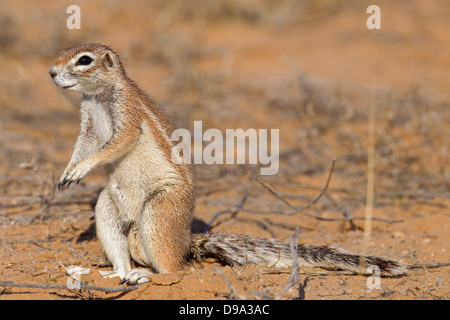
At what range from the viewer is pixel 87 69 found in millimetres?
4367

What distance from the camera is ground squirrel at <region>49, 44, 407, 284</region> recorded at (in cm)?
419

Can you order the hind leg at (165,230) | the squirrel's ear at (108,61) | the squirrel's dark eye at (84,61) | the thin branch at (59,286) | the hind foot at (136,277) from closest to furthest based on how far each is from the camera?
the thin branch at (59,286) < the hind foot at (136,277) < the hind leg at (165,230) < the squirrel's dark eye at (84,61) < the squirrel's ear at (108,61)

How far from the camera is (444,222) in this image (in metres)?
5.63

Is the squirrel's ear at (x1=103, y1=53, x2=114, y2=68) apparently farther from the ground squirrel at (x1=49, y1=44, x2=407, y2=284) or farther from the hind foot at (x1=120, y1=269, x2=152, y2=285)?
the hind foot at (x1=120, y1=269, x2=152, y2=285)

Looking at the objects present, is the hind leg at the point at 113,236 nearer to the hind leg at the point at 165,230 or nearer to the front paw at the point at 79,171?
the hind leg at the point at 165,230

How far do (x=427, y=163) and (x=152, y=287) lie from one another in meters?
4.80

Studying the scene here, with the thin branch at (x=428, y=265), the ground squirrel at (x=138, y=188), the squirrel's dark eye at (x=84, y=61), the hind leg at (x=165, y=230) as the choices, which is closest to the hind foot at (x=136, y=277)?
the ground squirrel at (x=138, y=188)

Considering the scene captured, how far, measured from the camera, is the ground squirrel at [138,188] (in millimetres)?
4191

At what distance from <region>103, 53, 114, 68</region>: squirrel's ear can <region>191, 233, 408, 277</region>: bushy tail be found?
163cm

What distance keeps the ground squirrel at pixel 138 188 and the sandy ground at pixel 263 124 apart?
18 centimetres

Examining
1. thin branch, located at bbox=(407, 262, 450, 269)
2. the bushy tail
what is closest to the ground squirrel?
the bushy tail

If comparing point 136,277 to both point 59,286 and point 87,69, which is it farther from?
point 87,69

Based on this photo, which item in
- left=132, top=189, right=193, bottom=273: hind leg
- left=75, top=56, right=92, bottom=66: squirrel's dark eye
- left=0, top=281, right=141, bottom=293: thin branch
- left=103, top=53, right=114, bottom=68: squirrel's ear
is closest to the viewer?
left=0, top=281, right=141, bottom=293: thin branch
